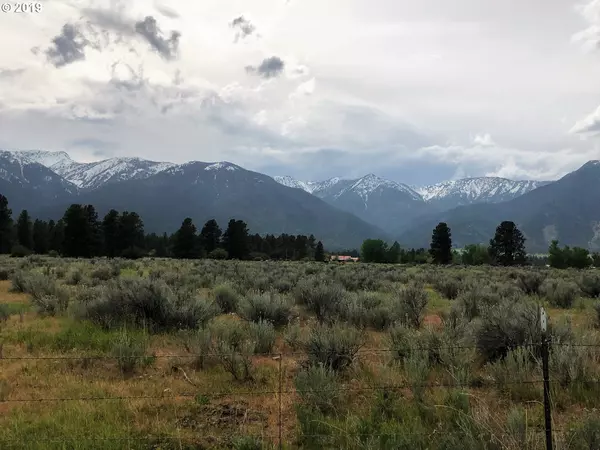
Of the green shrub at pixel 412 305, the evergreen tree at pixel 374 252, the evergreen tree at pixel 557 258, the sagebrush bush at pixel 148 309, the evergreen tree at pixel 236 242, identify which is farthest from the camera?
the evergreen tree at pixel 374 252

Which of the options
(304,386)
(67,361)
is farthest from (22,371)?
(304,386)

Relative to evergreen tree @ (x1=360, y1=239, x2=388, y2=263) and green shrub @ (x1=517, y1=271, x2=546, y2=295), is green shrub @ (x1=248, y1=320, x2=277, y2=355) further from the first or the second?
evergreen tree @ (x1=360, y1=239, x2=388, y2=263)

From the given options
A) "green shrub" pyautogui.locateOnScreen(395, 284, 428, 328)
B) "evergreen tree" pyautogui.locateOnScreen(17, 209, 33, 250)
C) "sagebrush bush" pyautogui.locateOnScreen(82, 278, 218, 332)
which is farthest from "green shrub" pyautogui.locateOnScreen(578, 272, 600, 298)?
"evergreen tree" pyautogui.locateOnScreen(17, 209, 33, 250)

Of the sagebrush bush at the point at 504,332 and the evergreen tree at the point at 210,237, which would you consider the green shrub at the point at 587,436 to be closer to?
the sagebrush bush at the point at 504,332

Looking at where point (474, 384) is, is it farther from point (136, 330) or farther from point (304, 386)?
point (136, 330)

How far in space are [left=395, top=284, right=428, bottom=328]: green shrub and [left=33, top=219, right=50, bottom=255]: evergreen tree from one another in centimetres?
9506

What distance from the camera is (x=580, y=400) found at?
20.5 ft

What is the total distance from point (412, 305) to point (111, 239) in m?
77.7

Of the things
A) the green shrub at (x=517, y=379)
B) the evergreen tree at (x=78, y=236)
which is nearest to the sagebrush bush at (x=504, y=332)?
the green shrub at (x=517, y=379)

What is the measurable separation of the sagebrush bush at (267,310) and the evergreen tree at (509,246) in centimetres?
8318

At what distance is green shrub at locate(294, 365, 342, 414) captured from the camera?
241 inches

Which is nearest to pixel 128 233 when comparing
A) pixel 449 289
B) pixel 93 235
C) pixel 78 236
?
pixel 93 235

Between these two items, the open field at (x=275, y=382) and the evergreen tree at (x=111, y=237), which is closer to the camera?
the open field at (x=275, y=382)

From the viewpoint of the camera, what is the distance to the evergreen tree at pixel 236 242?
90500 mm
